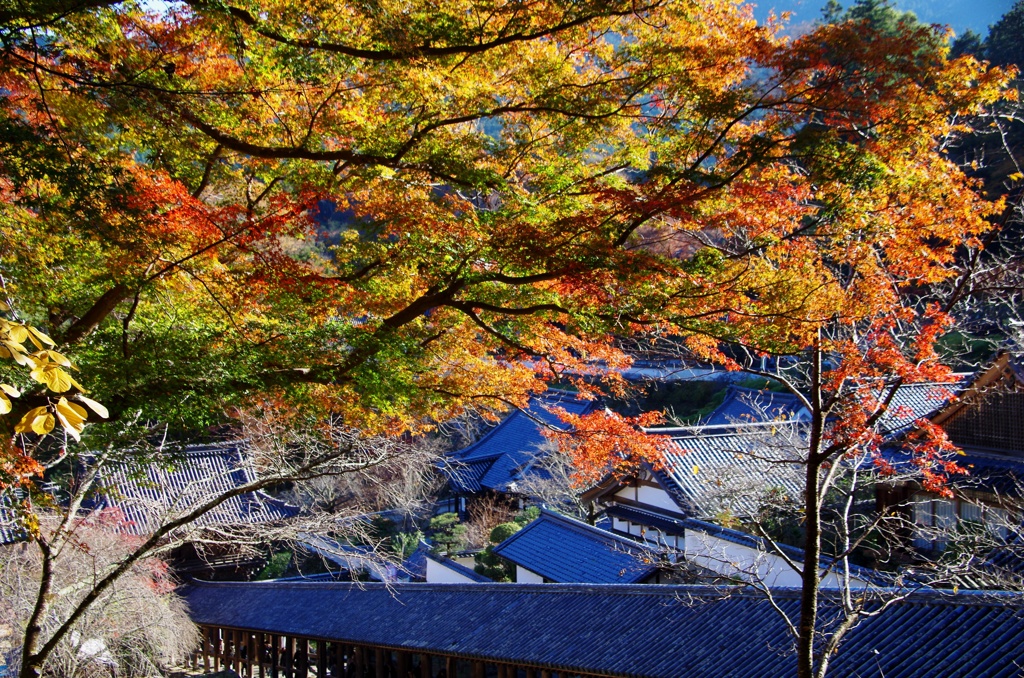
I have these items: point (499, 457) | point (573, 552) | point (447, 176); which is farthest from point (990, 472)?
point (499, 457)

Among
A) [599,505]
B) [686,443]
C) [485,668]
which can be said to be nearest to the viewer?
[485,668]

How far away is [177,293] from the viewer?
Answer: 7.79m

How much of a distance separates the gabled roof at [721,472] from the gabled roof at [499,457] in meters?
5.63

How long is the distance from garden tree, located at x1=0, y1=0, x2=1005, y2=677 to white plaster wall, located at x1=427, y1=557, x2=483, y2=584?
8614mm

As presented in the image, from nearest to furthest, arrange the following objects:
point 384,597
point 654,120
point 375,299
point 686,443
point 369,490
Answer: point 654,120 < point 375,299 < point 384,597 < point 686,443 < point 369,490

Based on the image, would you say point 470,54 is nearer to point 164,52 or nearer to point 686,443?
point 164,52

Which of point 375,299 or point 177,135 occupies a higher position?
point 177,135

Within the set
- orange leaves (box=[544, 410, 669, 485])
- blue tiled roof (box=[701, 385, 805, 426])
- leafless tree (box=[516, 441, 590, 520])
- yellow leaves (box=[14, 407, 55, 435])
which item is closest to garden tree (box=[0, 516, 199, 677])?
orange leaves (box=[544, 410, 669, 485])

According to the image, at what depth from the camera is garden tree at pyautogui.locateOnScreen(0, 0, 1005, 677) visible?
19.5 feet

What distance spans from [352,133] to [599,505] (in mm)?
13253

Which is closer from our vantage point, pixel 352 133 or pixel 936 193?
pixel 936 193

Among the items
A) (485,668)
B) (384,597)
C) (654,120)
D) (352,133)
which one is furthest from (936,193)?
(384,597)

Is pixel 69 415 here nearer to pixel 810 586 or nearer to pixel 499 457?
pixel 810 586

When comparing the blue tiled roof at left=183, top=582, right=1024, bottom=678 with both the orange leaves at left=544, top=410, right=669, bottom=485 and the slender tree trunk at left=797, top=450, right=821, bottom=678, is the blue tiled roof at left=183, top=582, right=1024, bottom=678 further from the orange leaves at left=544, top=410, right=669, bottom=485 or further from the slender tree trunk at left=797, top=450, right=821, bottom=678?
the orange leaves at left=544, top=410, right=669, bottom=485
